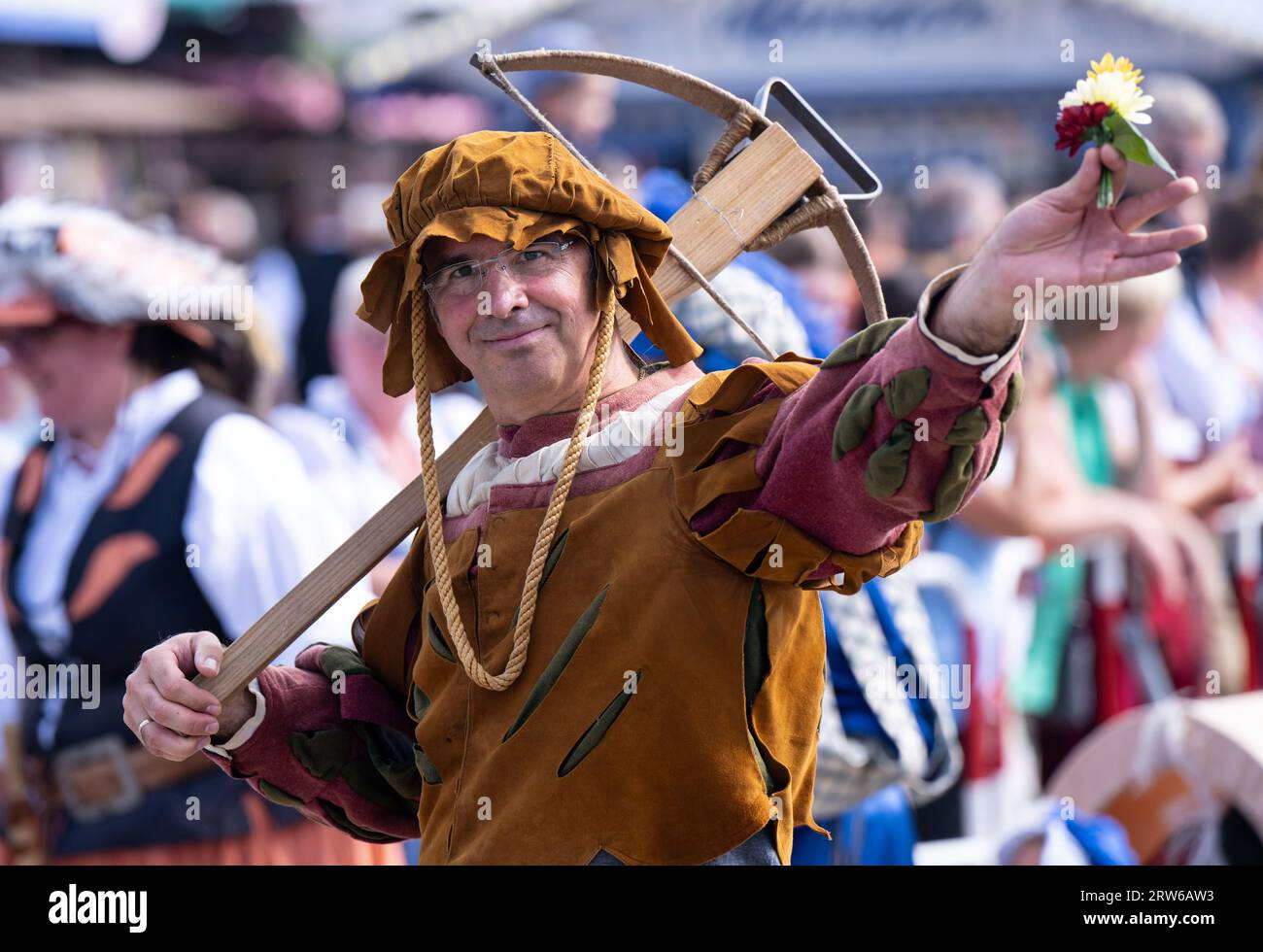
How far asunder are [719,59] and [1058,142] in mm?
4822

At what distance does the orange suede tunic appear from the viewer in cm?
196

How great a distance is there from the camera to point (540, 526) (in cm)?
210

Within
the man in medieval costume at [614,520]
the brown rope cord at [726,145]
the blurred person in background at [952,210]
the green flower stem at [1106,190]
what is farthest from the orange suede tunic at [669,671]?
the blurred person in background at [952,210]

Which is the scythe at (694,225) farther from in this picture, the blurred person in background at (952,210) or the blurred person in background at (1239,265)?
the blurred person in background at (1239,265)

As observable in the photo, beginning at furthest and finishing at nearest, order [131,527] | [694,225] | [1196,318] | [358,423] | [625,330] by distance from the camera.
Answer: [1196,318] < [358,423] < [131,527] < [694,225] < [625,330]

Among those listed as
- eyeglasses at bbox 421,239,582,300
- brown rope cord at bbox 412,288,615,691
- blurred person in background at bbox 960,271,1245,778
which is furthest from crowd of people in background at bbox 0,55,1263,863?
eyeglasses at bbox 421,239,582,300

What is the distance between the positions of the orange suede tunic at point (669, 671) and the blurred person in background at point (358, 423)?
9.05ft

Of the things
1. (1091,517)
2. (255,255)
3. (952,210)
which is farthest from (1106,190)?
(952,210)

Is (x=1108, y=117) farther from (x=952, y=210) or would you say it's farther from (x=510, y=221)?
(x=952, y=210)

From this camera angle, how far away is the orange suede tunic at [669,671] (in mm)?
1962

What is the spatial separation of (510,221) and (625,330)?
0.30 m

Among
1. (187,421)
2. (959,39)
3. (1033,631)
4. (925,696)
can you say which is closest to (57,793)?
(187,421)

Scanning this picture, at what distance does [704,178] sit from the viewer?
8.38 ft
